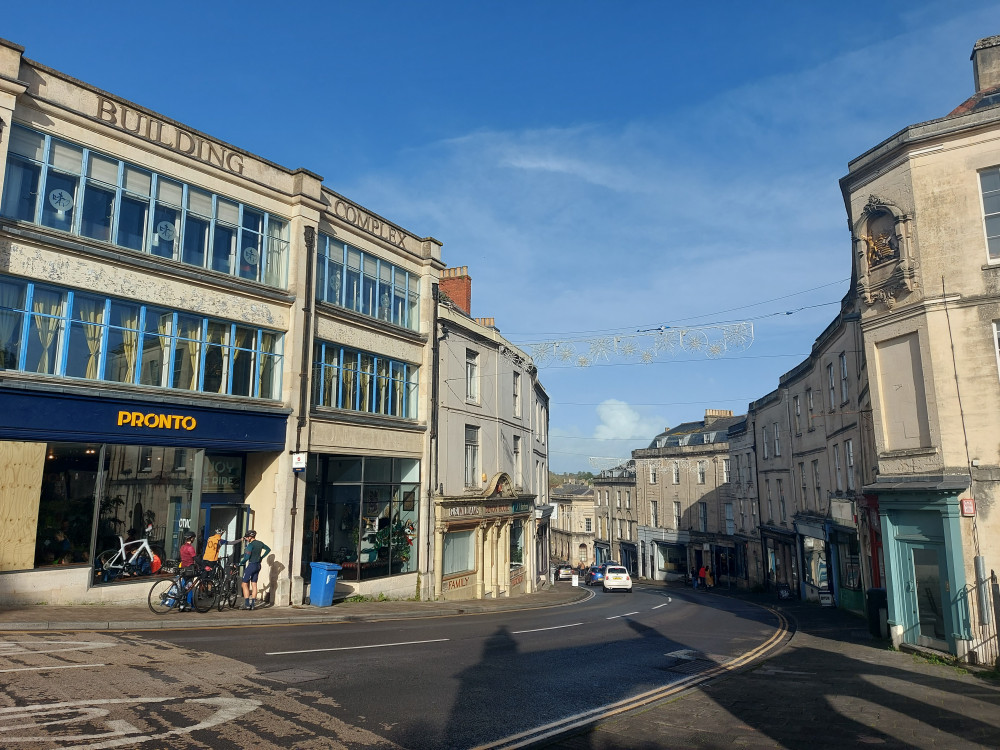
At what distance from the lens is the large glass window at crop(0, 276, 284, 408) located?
46.5 feet

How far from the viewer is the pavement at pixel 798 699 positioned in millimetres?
8008

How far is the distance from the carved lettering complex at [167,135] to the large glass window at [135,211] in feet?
2.79

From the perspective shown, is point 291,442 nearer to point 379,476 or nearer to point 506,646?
point 379,476

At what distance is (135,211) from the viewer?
53.5 feet

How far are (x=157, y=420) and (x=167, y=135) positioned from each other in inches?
279

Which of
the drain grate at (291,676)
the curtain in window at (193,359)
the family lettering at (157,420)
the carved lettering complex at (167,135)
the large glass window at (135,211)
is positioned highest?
the carved lettering complex at (167,135)

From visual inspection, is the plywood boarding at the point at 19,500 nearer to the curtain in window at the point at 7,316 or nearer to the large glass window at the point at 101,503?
the large glass window at the point at 101,503

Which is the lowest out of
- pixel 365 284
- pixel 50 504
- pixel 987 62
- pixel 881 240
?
pixel 50 504

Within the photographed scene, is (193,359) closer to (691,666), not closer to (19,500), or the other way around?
(19,500)

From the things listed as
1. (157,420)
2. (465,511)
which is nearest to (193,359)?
(157,420)

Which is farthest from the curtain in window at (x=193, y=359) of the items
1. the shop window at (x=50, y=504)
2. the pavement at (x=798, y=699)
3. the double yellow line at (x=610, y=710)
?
the double yellow line at (x=610, y=710)

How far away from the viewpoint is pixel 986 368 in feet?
44.8

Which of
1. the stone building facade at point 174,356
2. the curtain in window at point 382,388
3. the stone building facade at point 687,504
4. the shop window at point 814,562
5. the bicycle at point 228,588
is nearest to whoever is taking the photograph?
the stone building facade at point 174,356

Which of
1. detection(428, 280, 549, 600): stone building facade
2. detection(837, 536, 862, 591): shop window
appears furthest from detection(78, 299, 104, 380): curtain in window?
detection(837, 536, 862, 591): shop window
